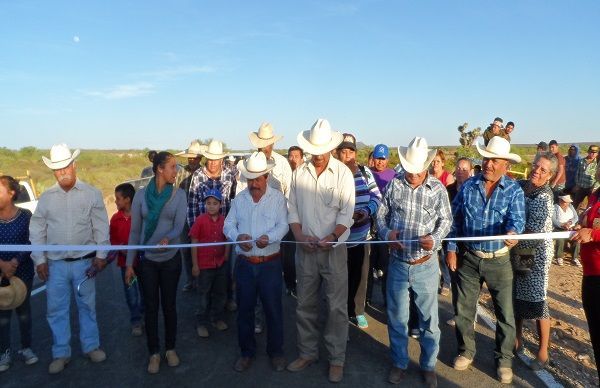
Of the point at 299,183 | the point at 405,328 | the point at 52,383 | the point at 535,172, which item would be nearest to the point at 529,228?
the point at 535,172

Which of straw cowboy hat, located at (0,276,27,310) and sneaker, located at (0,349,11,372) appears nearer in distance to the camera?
straw cowboy hat, located at (0,276,27,310)

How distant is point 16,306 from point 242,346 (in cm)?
241

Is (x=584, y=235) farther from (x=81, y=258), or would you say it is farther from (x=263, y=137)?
(x=81, y=258)

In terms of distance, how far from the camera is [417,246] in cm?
404

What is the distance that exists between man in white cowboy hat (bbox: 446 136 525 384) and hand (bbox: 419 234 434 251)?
53 centimetres

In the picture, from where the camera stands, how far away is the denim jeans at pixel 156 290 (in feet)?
14.6

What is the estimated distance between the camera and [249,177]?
14.1ft

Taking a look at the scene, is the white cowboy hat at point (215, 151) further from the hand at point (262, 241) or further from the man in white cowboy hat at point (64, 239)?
the hand at point (262, 241)

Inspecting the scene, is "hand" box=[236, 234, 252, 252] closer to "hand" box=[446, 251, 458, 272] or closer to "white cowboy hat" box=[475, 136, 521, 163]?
"hand" box=[446, 251, 458, 272]

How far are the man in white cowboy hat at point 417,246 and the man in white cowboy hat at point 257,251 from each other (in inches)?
43.4

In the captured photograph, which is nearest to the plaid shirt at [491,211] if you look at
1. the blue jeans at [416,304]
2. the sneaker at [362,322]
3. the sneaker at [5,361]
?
the blue jeans at [416,304]

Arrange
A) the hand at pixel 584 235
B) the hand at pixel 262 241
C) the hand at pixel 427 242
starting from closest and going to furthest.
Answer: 1. the hand at pixel 584 235
2. the hand at pixel 427 242
3. the hand at pixel 262 241

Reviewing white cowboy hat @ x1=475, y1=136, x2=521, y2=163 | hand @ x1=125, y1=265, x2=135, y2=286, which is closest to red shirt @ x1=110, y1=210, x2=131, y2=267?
hand @ x1=125, y1=265, x2=135, y2=286

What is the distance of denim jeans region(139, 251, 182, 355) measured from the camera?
4.46 meters
